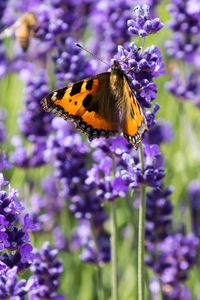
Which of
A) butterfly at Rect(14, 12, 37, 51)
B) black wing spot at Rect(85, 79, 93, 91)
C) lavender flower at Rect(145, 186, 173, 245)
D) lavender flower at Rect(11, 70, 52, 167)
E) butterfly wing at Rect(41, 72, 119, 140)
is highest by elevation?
butterfly at Rect(14, 12, 37, 51)

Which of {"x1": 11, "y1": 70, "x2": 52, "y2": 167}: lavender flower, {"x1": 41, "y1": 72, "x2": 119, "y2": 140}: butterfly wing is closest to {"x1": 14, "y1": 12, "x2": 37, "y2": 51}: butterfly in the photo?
{"x1": 11, "y1": 70, "x2": 52, "y2": 167}: lavender flower

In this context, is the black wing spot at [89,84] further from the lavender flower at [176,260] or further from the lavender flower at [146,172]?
the lavender flower at [176,260]

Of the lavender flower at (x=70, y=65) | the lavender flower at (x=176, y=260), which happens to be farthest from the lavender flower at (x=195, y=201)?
the lavender flower at (x=70, y=65)

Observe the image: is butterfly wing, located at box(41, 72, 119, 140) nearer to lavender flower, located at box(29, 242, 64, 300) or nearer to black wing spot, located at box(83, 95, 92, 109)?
black wing spot, located at box(83, 95, 92, 109)

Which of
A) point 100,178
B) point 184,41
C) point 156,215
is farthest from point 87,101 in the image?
point 184,41

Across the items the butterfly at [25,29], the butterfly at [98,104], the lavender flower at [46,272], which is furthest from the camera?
the butterfly at [25,29]

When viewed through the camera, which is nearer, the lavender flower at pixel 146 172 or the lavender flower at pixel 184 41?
the lavender flower at pixel 146 172

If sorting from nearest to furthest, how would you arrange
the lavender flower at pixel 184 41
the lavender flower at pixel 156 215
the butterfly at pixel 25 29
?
the lavender flower at pixel 156 215 → the lavender flower at pixel 184 41 → the butterfly at pixel 25 29
